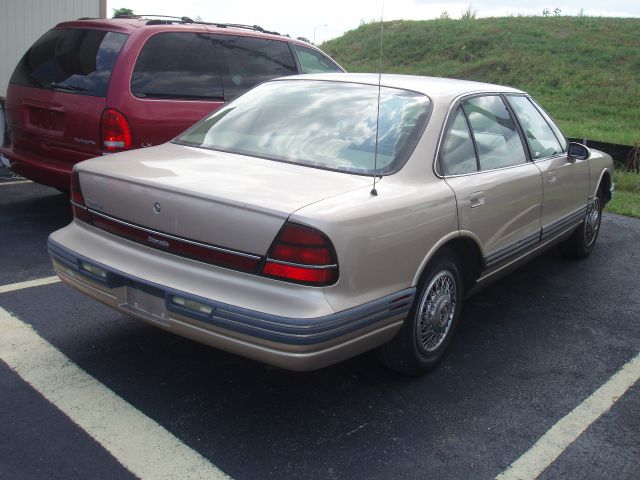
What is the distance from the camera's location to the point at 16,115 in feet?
20.5

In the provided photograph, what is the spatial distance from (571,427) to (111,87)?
416 centimetres

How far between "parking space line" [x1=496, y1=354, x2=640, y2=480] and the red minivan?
3812mm

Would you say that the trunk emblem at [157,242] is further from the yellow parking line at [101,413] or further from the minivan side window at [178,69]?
the minivan side window at [178,69]

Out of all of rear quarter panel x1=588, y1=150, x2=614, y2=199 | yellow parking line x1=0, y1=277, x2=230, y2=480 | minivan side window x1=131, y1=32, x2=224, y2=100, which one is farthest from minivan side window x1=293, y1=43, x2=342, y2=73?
yellow parking line x1=0, y1=277, x2=230, y2=480

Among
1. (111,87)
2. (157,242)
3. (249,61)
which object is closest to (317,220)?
(157,242)

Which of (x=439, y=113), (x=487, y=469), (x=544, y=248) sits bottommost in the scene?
(x=487, y=469)

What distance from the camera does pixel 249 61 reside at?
6.80 meters

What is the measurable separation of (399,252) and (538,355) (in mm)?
1485

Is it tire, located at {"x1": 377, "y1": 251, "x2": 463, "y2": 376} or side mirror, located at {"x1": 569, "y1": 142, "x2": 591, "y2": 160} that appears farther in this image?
side mirror, located at {"x1": 569, "y1": 142, "x2": 591, "y2": 160}

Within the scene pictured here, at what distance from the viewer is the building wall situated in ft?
35.1

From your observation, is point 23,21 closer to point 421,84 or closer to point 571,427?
point 421,84

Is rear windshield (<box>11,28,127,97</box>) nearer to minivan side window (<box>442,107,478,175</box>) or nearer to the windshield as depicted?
the windshield

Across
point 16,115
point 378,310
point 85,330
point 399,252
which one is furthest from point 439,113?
point 16,115

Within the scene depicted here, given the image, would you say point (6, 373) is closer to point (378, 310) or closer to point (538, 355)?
point (378, 310)
